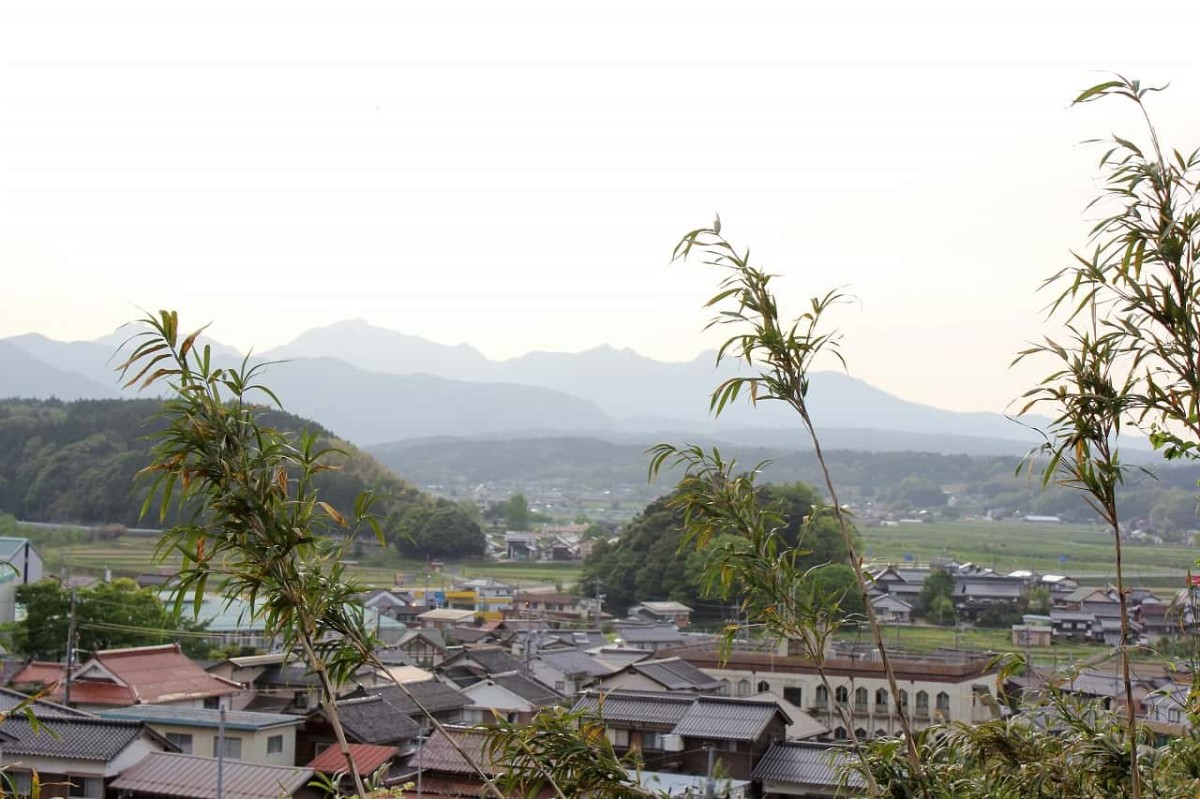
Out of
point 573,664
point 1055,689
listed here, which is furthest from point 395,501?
point 1055,689

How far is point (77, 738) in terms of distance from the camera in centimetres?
1149

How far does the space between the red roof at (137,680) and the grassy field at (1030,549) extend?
2511cm

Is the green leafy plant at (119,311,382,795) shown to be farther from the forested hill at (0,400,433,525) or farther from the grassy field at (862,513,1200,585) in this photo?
the forested hill at (0,400,433,525)

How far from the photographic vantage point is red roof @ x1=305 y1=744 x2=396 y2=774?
478 inches

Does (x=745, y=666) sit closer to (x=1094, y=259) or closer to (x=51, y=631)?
(x=51, y=631)

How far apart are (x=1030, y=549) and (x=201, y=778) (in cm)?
5413

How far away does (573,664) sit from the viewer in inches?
818

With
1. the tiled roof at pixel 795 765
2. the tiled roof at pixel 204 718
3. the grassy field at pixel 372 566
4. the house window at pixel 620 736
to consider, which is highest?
the tiled roof at pixel 204 718

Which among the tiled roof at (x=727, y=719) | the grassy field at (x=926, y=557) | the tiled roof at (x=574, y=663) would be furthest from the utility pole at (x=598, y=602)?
the tiled roof at (x=727, y=719)

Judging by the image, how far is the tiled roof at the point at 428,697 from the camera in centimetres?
1487

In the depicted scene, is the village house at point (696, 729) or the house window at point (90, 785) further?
the village house at point (696, 729)

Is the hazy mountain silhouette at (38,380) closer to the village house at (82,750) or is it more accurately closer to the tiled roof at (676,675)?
the tiled roof at (676,675)

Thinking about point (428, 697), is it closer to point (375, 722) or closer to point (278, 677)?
point (375, 722)

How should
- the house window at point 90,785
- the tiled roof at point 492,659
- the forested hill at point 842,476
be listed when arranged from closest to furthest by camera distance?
the house window at point 90,785
the tiled roof at point 492,659
the forested hill at point 842,476
